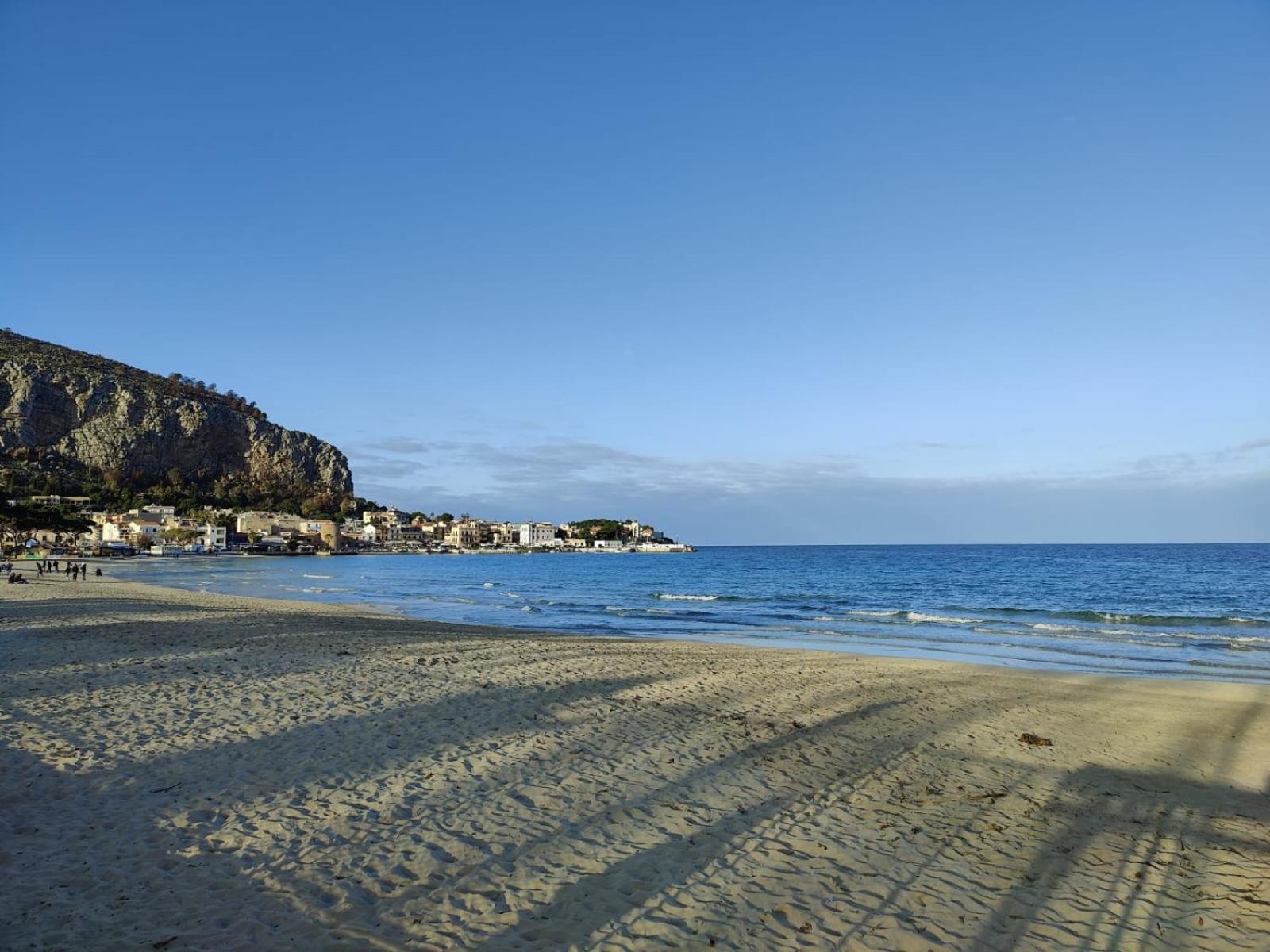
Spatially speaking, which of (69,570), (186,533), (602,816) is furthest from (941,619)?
(186,533)

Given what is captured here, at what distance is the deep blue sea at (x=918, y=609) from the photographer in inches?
846

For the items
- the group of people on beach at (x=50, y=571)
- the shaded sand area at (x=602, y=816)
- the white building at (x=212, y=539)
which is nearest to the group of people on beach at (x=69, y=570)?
the group of people on beach at (x=50, y=571)

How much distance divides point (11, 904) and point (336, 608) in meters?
28.0

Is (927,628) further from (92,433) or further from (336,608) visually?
(92,433)

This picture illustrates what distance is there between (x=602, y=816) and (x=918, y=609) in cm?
3241

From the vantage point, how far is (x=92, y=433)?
463 ft

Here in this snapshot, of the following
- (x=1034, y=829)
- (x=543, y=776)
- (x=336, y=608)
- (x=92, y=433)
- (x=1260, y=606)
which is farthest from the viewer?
(x=92, y=433)

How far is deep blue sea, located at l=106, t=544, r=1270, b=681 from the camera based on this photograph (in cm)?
2150

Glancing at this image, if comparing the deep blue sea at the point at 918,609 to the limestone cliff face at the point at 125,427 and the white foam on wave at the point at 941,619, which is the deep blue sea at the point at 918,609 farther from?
the limestone cliff face at the point at 125,427

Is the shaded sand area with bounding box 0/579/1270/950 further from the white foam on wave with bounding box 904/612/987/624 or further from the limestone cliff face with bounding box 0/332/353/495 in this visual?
the limestone cliff face with bounding box 0/332/353/495

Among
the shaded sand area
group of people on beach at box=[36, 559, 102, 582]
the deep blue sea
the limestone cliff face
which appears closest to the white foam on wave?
the deep blue sea

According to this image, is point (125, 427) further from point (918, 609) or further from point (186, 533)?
point (918, 609)

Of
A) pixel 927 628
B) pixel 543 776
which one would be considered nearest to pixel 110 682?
pixel 543 776

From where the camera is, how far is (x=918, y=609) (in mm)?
35250
